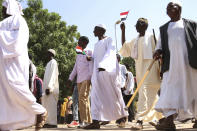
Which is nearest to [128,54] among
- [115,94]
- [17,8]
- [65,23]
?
[115,94]

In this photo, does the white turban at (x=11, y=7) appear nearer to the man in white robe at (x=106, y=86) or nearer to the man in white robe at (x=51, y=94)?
the man in white robe at (x=106, y=86)

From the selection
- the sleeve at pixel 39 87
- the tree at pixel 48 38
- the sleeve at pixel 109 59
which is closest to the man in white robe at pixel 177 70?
the sleeve at pixel 109 59

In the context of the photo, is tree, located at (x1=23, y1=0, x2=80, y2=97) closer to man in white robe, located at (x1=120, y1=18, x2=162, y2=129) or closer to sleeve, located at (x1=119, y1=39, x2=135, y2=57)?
sleeve, located at (x1=119, y1=39, x2=135, y2=57)

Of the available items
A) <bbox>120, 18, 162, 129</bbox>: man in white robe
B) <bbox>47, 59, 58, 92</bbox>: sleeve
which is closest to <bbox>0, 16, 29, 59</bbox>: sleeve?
<bbox>120, 18, 162, 129</bbox>: man in white robe

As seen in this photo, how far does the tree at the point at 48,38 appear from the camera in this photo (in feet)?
88.4

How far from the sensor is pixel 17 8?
563 cm

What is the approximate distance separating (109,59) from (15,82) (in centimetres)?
278

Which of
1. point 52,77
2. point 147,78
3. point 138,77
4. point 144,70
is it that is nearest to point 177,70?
point 147,78

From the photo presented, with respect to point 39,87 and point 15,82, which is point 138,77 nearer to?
point 39,87

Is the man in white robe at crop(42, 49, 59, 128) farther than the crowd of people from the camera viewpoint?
Yes

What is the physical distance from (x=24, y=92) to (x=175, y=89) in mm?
2413

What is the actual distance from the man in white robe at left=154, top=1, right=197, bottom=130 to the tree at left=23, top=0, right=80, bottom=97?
2056cm

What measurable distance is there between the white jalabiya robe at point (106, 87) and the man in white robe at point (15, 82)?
87.5 inches

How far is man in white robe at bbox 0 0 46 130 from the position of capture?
16.2ft
